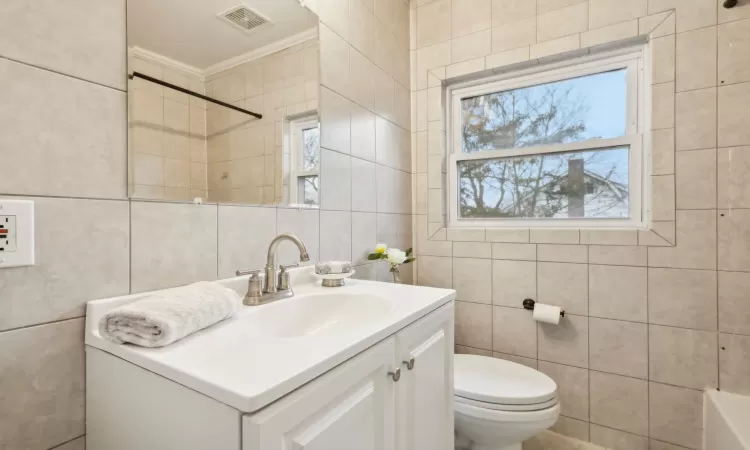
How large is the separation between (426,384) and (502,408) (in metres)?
0.47

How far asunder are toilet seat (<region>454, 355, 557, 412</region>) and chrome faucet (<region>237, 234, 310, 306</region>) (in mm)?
781

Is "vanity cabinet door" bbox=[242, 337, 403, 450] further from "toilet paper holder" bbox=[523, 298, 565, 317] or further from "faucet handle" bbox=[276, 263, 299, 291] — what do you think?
"toilet paper holder" bbox=[523, 298, 565, 317]

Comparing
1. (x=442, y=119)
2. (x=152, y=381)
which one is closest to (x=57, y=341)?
(x=152, y=381)

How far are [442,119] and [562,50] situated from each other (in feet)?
2.10

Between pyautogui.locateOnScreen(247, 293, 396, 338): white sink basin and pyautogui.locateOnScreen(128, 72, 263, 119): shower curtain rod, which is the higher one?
pyautogui.locateOnScreen(128, 72, 263, 119): shower curtain rod

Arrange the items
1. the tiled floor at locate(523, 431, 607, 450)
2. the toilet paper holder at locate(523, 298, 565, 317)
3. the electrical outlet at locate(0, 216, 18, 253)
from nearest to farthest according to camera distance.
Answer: the electrical outlet at locate(0, 216, 18, 253) → the tiled floor at locate(523, 431, 607, 450) → the toilet paper holder at locate(523, 298, 565, 317)

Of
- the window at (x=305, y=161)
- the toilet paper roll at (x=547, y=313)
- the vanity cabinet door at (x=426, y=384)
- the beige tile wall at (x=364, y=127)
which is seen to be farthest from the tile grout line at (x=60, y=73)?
the toilet paper roll at (x=547, y=313)

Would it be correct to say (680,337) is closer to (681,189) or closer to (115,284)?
(681,189)

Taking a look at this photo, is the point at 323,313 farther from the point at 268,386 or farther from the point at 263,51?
the point at 263,51

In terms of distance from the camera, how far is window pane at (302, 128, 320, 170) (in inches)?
49.3

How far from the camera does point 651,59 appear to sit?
1442 mm

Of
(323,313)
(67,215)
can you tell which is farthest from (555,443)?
(67,215)

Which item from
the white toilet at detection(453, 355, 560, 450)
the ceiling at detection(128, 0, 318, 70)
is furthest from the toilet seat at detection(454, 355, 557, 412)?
the ceiling at detection(128, 0, 318, 70)

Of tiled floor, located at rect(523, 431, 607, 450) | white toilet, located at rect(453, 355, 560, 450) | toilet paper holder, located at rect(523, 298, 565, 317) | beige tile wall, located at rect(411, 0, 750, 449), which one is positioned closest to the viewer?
white toilet, located at rect(453, 355, 560, 450)
